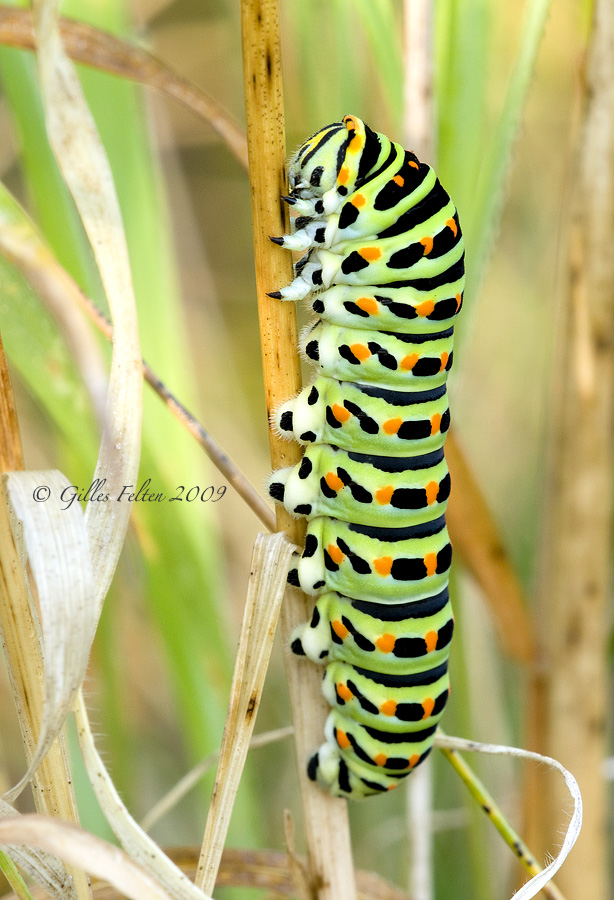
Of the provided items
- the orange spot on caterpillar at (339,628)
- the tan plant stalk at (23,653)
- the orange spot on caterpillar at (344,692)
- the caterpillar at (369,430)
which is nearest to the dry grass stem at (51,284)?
the tan plant stalk at (23,653)

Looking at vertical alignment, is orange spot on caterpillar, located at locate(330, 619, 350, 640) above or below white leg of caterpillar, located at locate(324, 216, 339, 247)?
below

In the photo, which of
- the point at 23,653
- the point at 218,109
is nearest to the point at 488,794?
the point at 23,653

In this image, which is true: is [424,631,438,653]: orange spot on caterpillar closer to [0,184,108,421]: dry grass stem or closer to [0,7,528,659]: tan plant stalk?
[0,7,528,659]: tan plant stalk

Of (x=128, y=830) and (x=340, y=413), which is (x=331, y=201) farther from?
(x=128, y=830)

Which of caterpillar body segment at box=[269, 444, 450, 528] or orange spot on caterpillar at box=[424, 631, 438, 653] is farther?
orange spot on caterpillar at box=[424, 631, 438, 653]

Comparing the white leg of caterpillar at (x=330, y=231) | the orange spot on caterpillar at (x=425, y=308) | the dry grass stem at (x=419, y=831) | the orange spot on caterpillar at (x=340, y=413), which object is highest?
the white leg of caterpillar at (x=330, y=231)

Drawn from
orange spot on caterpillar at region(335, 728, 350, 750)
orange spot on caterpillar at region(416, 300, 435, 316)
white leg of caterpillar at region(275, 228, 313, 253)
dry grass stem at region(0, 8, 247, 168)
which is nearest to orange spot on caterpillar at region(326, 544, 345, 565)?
orange spot on caterpillar at region(335, 728, 350, 750)

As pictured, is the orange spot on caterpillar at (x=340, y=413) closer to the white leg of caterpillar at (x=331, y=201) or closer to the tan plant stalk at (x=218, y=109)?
the tan plant stalk at (x=218, y=109)
